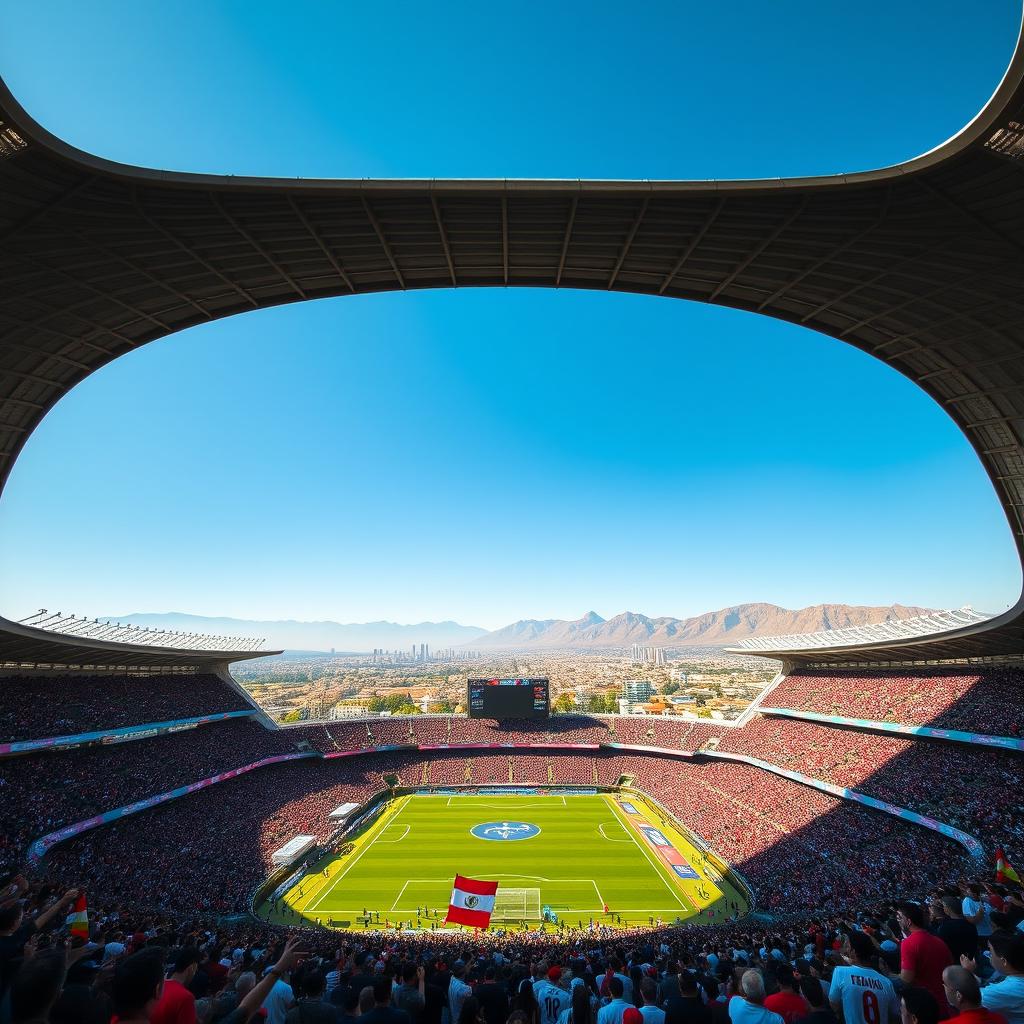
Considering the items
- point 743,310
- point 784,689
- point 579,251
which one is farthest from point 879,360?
point 784,689

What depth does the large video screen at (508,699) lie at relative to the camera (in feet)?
208

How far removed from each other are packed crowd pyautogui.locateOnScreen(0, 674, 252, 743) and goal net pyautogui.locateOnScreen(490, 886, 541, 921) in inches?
1124

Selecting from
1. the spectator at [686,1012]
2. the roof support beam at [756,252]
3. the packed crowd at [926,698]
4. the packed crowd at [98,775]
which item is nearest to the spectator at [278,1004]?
the spectator at [686,1012]

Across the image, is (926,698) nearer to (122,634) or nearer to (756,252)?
(756,252)

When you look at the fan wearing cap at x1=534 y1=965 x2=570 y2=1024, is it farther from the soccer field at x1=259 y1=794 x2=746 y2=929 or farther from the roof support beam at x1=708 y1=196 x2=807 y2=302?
the soccer field at x1=259 y1=794 x2=746 y2=929

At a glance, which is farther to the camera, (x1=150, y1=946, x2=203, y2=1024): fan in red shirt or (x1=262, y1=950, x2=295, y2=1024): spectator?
(x1=262, y1=950, x2=295, y2=1024): spectator

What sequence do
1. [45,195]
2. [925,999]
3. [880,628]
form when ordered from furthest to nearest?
[880,628], [45,195], [925,999]

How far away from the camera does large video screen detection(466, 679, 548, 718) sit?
63312 mm

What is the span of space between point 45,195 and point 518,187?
11.9 m

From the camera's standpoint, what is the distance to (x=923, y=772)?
1337 inches

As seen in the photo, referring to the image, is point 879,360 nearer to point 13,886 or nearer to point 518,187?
point 518,187

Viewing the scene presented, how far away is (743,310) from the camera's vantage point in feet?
→ 68.6

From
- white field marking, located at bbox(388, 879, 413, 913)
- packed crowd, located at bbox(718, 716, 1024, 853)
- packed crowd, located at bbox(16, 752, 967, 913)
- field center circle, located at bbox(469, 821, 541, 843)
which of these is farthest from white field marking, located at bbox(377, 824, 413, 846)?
packed crowd, located at bbox(718, 716, 1024, 853)

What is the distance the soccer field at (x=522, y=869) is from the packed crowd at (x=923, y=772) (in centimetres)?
1108
